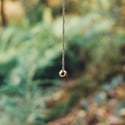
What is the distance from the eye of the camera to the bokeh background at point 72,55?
5.70 ft


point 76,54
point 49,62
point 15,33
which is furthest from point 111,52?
point 15,33

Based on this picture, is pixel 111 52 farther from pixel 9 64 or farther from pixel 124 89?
pixel 9 64

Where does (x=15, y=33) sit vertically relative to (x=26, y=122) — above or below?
above

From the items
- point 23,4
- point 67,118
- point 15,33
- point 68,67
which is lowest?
point 67,118

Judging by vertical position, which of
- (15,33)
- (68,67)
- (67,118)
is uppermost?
(15,33)

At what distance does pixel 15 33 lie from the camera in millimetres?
1773

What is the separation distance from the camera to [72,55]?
177 centimetres

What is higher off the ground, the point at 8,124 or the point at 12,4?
the point at 12,4

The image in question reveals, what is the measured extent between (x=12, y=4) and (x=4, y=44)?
0.16 meters

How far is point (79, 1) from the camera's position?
1.76 m

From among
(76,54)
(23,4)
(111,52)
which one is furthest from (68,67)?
(23,4)

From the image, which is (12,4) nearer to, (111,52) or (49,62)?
(49,62)

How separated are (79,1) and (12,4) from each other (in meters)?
0.27

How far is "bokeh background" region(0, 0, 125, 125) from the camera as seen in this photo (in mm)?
1738
